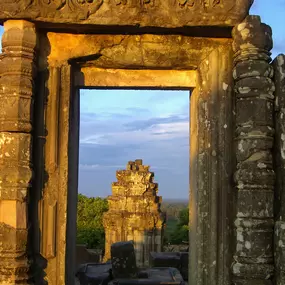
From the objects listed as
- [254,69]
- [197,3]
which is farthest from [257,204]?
[197,3]

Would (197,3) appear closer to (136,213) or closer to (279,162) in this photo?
(279,162)

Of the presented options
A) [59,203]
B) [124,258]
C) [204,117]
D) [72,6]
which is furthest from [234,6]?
[124,258]

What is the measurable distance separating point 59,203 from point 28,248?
510 mm

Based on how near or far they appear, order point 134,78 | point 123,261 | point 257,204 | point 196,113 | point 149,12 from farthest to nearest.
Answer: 1. point 123,261
2. point 134,78
3. point 196,113
4. point 149,12
5. point 257,204

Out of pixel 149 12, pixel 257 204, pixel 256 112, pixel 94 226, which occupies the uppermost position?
pixel 149 12

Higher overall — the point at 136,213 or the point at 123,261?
the point at 136,213

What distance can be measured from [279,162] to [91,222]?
27.4m

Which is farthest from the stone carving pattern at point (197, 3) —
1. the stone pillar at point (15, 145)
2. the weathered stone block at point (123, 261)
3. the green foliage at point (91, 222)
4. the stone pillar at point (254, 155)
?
the green foliage at point (91, 222)

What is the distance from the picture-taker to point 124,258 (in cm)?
1090

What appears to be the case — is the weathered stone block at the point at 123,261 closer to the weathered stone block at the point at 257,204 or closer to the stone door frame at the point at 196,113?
the stone door frame at the point at 196,113

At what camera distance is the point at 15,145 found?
159 inches

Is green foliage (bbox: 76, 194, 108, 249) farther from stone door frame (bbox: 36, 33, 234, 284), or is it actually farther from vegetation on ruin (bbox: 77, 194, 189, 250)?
stone door frame (bbox: 36, 33, 234, 284)

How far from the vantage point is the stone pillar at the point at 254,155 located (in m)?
3.98

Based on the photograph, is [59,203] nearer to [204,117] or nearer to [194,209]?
[194,209]
